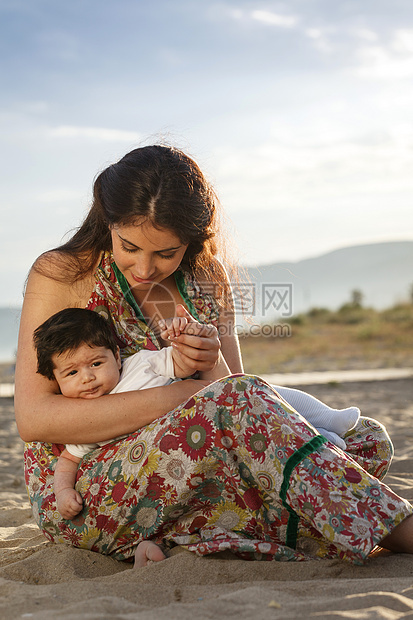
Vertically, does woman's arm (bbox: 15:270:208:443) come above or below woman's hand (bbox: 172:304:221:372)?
below

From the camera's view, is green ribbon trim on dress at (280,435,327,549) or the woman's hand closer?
green ribbon trim on dress at (280,435,327,549)

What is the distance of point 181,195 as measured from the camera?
2.51 metres

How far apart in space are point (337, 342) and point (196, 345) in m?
13.1

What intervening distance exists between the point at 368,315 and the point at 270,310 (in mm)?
14139

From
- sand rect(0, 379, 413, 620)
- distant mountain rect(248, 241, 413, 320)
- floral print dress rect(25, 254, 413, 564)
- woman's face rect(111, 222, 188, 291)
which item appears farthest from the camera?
distant mountain rect(248, 241, 413, 320)

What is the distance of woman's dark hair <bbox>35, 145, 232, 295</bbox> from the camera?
2432 millimetres

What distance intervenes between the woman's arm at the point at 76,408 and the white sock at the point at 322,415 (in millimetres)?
398

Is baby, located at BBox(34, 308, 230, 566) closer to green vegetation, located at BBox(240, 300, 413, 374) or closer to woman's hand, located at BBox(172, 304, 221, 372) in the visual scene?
woman's hand, located at BBox(172, 304, 221, 372)

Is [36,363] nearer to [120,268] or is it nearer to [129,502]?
[120,268]

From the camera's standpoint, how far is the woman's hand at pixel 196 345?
7.30 ft

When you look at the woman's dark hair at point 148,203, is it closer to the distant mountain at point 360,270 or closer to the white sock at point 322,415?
the white sock at point 322,415

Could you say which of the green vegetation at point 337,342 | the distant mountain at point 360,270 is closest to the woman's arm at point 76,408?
the green vegetation at point 337,342

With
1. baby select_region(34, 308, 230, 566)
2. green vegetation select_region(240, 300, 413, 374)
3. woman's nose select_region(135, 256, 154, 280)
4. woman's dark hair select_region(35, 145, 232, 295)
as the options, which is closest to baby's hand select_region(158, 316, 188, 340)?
baby select_region(34, 308, 230, 566)

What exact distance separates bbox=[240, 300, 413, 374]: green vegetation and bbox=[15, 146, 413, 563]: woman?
17.1ft
